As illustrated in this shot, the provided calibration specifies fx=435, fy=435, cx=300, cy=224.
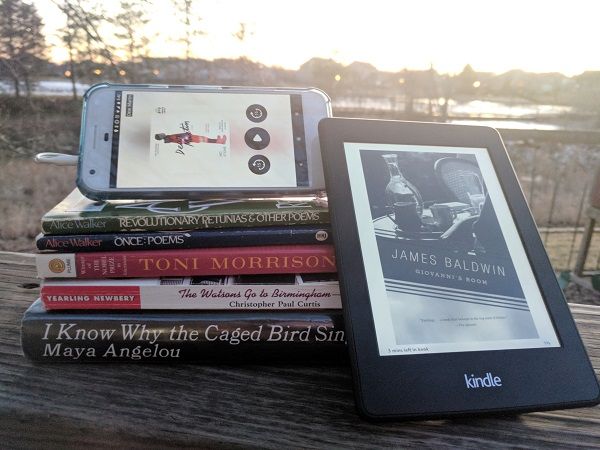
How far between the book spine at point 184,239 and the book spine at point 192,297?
4 cm

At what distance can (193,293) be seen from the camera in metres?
0.45

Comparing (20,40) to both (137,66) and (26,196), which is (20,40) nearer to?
(137,66)

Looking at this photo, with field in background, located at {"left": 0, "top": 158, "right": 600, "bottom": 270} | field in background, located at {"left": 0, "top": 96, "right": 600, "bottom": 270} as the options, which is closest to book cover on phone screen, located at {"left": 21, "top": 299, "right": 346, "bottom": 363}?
field in background, located at {"left": 0, "top": 96, "right": 600, "bottom": 270}

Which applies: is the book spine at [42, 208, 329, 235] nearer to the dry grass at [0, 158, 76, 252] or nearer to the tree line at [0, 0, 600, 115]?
the tree line at [0, 0, 600, 115]

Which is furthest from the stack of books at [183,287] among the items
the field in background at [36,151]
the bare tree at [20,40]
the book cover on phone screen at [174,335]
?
the bare tree at [20,40]

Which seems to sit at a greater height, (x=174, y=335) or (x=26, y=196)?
(x=174, y=335)

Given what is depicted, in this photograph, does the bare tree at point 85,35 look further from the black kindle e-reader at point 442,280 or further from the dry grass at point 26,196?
the black kindle e-reader at point 442,280

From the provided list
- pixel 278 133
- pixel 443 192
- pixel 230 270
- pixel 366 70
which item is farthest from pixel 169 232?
pixel 366 70

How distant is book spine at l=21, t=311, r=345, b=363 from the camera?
43cm

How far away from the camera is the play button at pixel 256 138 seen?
0.55 m

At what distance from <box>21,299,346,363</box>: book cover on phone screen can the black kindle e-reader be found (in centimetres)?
7

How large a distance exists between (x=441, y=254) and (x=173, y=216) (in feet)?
0.94

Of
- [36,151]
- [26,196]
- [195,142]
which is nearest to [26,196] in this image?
[26,196]

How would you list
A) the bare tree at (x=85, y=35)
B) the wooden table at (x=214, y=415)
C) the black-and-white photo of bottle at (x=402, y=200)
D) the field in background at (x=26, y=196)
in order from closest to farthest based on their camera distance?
the wooden table at (x=214, y=415) < the black-and-white photo of bottle at (x=402, y=200) < the bare tree at (x=85, y=35) < the field in background at (x=26, y=196)
